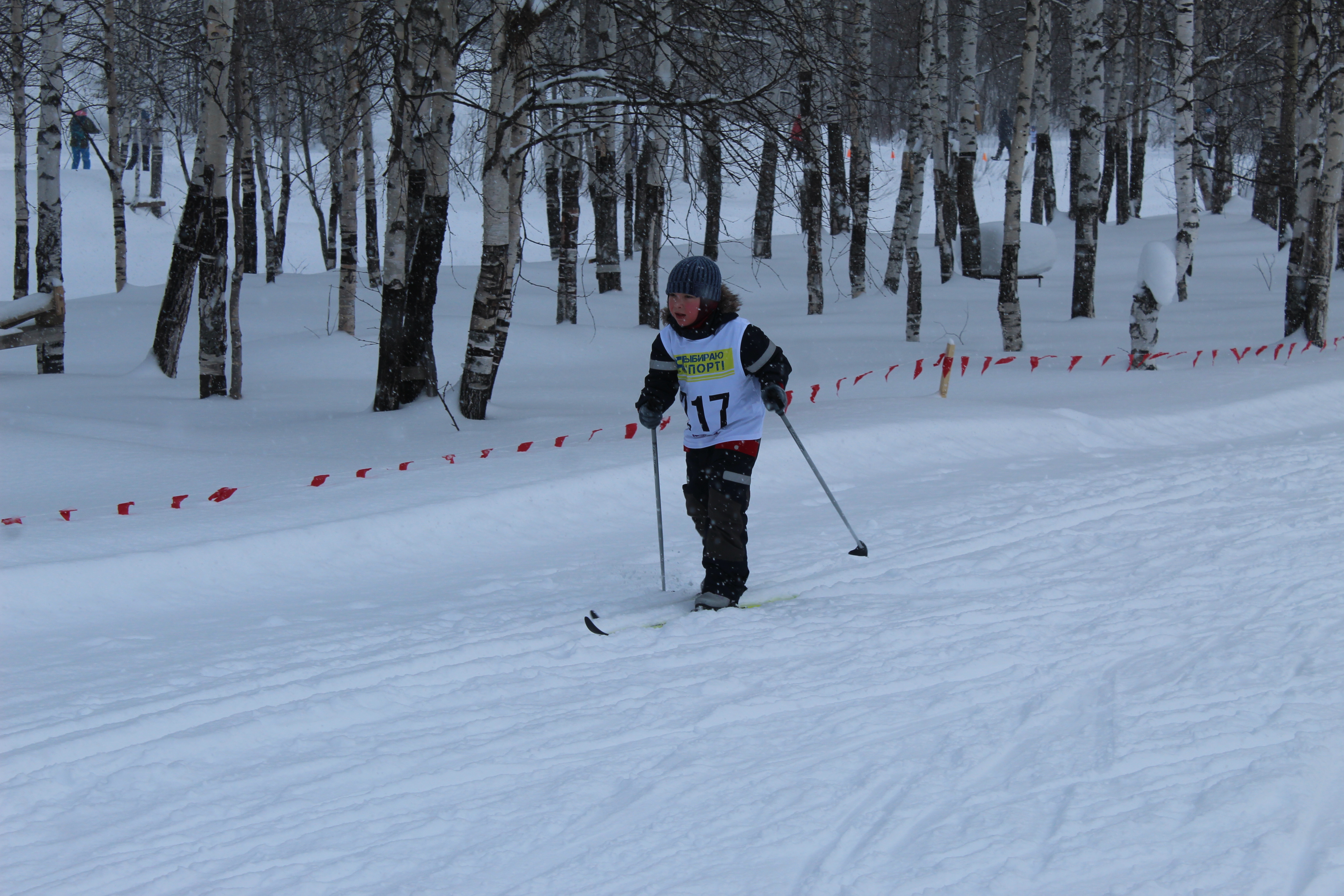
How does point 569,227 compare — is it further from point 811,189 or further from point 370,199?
point 811,189

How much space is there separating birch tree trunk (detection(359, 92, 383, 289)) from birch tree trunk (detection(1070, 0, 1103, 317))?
380 inches

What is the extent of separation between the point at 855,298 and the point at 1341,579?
16239mm

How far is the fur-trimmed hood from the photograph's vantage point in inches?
193

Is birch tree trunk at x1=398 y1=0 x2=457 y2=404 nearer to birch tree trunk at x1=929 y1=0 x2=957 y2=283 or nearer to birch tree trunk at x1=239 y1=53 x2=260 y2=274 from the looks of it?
birch tree trunk at x1=239 y1=53 x2=260 y2=274

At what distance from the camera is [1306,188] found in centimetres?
1471

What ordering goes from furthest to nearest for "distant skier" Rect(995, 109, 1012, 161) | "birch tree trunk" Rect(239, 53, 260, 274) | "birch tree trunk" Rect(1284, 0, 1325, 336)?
"distant skier" Rect(995, 109, 1012, 161)
"birch tree trunk" Rect(1284, 0, 1325, 336)
"birch tree trunk" Rect(239, 53, 260, 274)

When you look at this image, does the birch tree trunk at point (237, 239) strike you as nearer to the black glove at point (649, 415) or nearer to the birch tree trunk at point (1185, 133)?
the black glove at point (649, 415)

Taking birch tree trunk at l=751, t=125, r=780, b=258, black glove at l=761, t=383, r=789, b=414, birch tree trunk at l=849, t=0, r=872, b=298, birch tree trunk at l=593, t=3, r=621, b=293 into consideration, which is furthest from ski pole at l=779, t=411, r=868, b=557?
birch tree trunk at l=849, t=0, r=872, b=298

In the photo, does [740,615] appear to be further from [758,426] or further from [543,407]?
[543,407]

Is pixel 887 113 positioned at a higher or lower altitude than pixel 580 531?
higher

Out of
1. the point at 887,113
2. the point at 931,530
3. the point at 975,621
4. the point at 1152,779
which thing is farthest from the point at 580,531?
the point at 887,113

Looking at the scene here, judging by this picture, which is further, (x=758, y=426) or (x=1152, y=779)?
(x=758, y=426)

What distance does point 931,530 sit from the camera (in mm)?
6383

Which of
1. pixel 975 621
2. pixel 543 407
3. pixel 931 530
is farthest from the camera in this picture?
pixel 543 407
